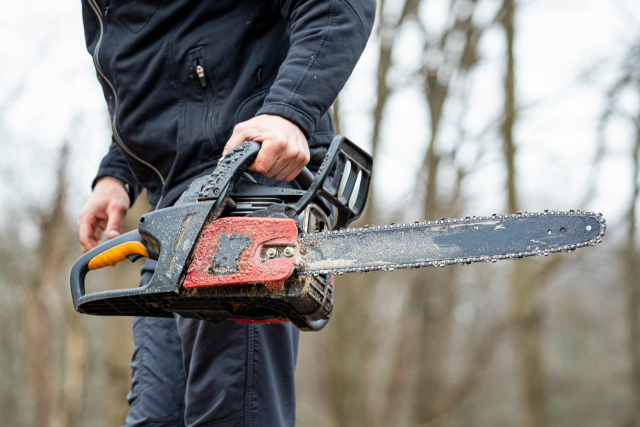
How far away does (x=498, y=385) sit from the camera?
20.3m

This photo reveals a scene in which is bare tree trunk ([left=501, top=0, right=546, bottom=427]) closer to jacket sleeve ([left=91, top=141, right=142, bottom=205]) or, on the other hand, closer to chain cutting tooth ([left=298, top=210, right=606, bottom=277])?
jacket sleeve ([left=91, top=141, right=142, bottom=205])

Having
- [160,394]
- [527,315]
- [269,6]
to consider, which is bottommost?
[160,394]

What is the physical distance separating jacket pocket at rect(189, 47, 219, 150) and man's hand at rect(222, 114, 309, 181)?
179 millimetres

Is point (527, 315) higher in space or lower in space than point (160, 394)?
higher

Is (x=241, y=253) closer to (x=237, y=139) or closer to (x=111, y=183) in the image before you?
(x=237, y=139)

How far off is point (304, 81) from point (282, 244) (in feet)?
1.34

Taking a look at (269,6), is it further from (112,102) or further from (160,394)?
(160,394)

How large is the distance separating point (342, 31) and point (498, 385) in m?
21.3

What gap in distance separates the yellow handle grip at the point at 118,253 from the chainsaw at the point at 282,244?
53mm

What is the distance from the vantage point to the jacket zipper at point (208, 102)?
1414 millimetres

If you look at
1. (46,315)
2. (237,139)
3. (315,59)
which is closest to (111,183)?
(237,139)

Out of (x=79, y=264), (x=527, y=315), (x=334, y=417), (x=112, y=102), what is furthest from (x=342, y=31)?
(x=527, y=315)

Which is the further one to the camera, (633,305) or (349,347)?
(633,305)

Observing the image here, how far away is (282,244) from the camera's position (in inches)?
45.6
